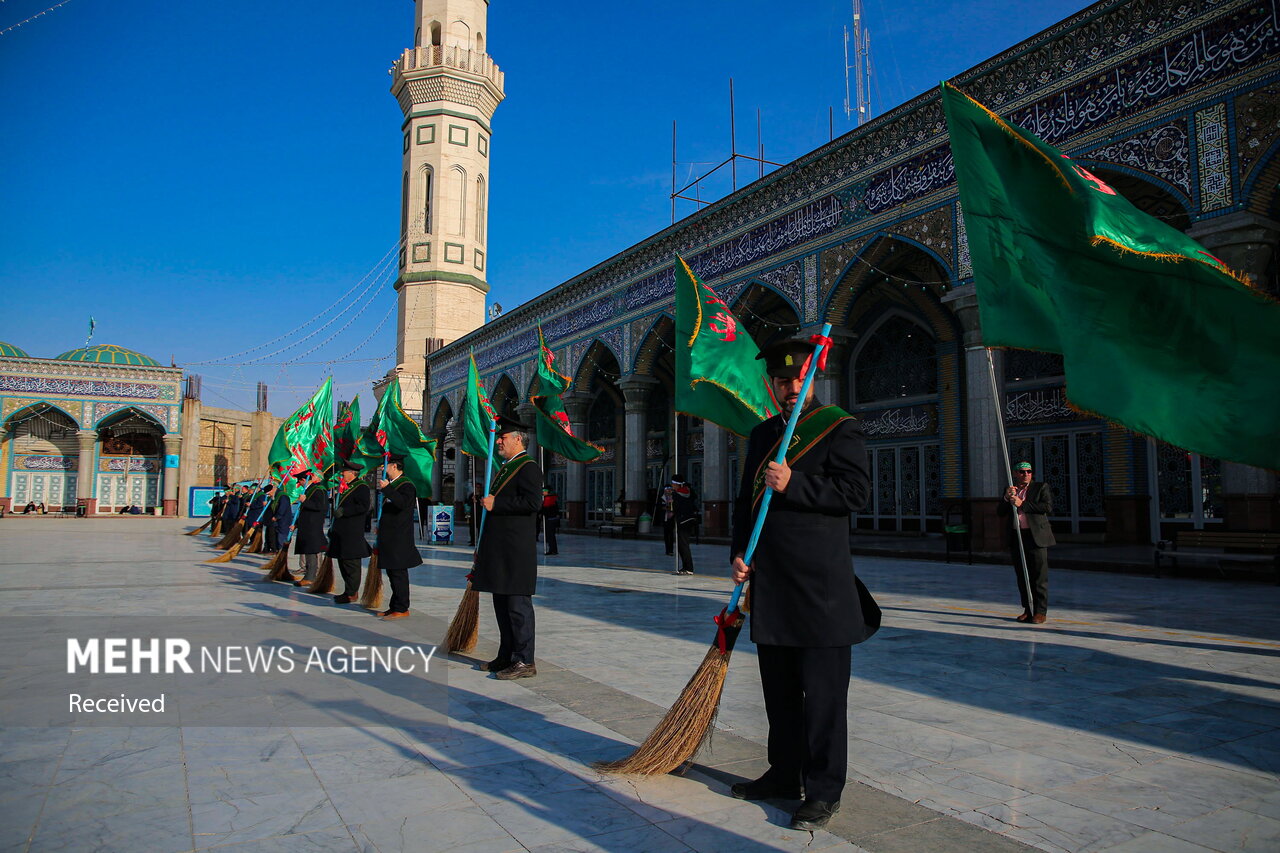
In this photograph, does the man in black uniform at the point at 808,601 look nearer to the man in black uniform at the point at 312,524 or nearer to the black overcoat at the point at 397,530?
the black overcoat at the point at 397,530

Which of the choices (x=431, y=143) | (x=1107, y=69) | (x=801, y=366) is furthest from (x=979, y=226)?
(x=431, y=143)

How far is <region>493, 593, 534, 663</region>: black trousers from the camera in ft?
15.8

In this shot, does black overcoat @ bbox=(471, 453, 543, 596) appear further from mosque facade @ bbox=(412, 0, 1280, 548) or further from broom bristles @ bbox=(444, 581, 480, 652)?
mosque facade @ bbox=(412, 0, 1280, 548)

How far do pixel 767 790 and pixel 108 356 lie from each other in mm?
48046

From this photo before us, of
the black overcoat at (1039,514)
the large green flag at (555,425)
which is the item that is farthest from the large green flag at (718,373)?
A: the large green flag at (555,425)

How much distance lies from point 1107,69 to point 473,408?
9.71 meters

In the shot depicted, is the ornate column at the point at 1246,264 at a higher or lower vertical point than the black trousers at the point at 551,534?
higher

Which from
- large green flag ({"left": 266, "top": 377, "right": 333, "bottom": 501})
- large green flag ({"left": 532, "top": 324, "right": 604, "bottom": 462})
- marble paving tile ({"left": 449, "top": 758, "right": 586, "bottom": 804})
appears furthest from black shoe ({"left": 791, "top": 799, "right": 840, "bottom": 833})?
large green flag ({"left": 266, "top": 377, "right": 333, "bottom": 501})

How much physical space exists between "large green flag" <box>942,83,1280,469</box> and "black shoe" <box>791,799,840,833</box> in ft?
7.10

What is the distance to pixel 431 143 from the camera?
33438mm

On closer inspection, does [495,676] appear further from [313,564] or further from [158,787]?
[313,564]

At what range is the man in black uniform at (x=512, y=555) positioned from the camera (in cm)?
482

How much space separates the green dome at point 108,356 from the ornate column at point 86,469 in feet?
14.7

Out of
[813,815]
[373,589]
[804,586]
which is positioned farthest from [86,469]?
[813,815]
